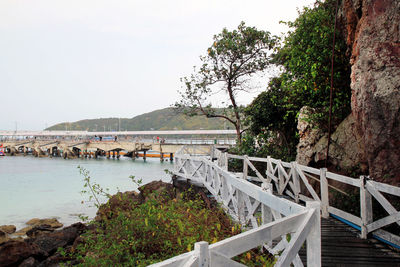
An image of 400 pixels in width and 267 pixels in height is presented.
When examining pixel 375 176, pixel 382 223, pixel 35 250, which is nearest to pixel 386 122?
pixel 375 176

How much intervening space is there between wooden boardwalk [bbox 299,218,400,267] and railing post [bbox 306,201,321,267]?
5.10 ft

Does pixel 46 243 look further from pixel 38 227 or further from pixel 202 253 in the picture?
pixel 202 253

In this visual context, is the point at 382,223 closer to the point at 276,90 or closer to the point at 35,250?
the point at 35,250

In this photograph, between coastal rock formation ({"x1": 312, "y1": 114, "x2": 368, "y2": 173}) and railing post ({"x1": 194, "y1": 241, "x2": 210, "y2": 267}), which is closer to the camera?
railing post ({"x1": 194, "y1": 241, "x2": 210, "y2": 267})

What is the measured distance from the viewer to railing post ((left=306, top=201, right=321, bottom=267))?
95.1 inches

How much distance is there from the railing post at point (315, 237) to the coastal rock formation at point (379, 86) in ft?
12.1

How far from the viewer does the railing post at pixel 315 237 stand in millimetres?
2416

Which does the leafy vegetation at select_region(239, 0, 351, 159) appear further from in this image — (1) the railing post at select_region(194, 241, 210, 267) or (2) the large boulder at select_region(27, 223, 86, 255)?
(2) the large boulder at select_region(27, 223, 86, 255)

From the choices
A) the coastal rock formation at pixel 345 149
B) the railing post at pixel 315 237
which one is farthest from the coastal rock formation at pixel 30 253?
the coastal rock formation at pixel 345 149

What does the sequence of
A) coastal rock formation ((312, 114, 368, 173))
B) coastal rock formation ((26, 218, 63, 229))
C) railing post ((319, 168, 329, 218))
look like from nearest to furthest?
1. railing post ((319, 168, 329, 218))
2. coastal rock formation ((312, 114, 368, 173))
3. coastal rock formation ((26, 218, 63, 229))

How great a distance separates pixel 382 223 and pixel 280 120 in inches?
353

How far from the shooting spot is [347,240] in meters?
4.66

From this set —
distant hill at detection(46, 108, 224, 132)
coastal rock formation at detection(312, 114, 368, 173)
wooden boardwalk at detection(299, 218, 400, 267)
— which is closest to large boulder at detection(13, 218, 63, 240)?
coastal rock formation at detection(312, 114, 368, 173)

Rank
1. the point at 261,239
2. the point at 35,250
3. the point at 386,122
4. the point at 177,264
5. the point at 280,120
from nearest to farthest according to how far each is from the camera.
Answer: the point at 177,264 < the point at 261,239 < the point at 386,122 < the point at 35,250 < the point at 280,120
